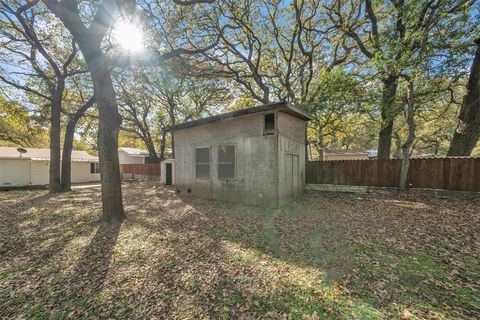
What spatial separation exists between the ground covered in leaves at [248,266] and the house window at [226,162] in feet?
7.15

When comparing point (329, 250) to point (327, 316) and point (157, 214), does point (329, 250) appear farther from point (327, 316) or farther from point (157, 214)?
point (157, 214)

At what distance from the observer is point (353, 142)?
93.6ft

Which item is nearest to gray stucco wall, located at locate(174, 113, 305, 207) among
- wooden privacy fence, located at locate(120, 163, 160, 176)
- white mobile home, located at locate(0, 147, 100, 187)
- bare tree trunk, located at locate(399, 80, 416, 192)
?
bare tree trunk, located at locate(399, 80, 416, 192)

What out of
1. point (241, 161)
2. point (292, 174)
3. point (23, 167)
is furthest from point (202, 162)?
point (23, 167)

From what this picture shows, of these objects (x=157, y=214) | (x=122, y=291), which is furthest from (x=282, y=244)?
(x=157, y=214)

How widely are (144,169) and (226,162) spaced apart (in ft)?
49.5

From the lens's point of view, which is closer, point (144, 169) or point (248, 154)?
point (248, 154)

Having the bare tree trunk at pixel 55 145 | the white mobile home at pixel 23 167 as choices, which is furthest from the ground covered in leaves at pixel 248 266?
the white mobile home at pixel 23 167

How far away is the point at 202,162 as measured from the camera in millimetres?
8773

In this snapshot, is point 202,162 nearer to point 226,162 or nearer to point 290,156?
point 226,162

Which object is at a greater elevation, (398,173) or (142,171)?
(398,173)

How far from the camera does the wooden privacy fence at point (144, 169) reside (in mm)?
18844

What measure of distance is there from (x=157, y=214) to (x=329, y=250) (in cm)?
512

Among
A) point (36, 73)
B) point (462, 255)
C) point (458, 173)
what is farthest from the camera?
point (36, 73)
